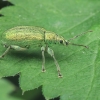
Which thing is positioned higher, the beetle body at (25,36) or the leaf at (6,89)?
the beetle body at (25,36)

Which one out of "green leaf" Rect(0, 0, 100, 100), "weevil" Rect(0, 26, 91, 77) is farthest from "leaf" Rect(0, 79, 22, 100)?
"weevil" Rect(0, 26, 91, 77)

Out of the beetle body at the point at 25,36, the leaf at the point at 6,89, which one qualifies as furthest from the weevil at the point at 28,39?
the leaf at the point at 6,89

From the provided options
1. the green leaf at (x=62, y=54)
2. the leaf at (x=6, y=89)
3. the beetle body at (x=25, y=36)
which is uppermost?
the beetle body at (x=25, y=36)

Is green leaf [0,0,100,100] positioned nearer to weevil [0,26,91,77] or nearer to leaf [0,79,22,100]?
weevil [0,26,91,77]

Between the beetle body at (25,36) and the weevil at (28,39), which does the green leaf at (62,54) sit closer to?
the weevil at (28,39)

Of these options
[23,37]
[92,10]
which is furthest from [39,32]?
[92,10]
